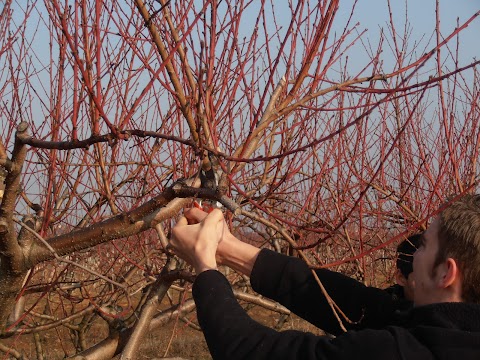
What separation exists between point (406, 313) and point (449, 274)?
0.61 feet

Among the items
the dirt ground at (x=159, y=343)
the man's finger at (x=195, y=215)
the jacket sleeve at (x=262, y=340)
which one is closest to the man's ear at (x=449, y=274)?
the jacket sleeve at (x=262, y=340)

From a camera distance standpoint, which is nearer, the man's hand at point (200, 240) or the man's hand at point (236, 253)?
the man's hand at point (200, 240)

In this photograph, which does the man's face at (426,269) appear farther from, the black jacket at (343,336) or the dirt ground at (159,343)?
the dirt ground at (159,343)

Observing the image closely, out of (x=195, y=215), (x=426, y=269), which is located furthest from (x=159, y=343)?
(x=426, y=269)

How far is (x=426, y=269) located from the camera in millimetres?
1700

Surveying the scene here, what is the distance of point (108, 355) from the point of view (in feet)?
9.59

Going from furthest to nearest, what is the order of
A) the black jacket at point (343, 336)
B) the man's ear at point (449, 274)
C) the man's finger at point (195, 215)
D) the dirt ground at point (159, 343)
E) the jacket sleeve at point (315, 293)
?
the dirt ground at point (159, 343) → the jacket sleeve at point (315, 293) → the man's finger at point (195, 215) → the man's ear at point (449, 274) → the black jacket at point (343, 336)

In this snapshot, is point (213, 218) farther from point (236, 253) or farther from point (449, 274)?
point (449, 274)

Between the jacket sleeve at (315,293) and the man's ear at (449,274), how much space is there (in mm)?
542

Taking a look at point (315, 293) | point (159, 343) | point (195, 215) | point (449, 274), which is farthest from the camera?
point (159, 343)

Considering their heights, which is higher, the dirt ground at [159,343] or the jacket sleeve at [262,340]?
the jacket sleeve at [262,340]

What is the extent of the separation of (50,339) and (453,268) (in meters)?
10.1

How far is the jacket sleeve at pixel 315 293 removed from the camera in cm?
216

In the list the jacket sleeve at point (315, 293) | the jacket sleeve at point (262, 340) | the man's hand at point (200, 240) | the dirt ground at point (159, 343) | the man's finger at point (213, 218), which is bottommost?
the dirt ground at point (159, 343)
